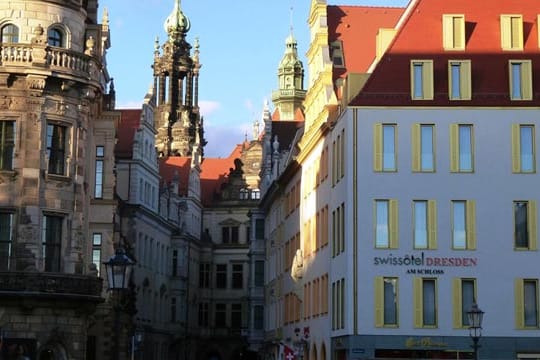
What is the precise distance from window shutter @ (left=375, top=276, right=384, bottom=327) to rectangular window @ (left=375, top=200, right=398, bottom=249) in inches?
50.5

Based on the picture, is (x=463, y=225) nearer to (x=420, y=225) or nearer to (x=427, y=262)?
(x=420, y=225)

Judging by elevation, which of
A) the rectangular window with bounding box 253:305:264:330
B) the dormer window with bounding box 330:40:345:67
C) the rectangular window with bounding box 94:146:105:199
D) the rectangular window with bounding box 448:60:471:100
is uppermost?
the dormer window with bounding box 330:40:345:67

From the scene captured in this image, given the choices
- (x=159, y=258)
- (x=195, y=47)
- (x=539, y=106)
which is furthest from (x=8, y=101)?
(x=195, y=47)

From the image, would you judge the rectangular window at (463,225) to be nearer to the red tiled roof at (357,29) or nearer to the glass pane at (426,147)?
the glass pane at (426,147)

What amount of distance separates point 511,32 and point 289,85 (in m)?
73.0

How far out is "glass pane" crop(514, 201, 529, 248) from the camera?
40125mm

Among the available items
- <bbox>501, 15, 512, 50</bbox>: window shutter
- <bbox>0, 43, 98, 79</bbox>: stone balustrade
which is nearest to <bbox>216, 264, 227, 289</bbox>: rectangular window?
<bbox>0, 43, 98, 79</bbox>: stone balustrade

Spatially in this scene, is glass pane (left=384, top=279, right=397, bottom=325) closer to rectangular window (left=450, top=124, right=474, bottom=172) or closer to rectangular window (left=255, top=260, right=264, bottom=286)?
rectangular window (left=450, top=124, right=474, bottom=172)

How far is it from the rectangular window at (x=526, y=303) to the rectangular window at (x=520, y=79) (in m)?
6.89

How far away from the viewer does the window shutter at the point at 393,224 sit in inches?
1571

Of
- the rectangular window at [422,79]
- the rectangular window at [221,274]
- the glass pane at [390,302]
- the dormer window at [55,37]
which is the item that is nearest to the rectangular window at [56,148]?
the dormer window at [55,37]

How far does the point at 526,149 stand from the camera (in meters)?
40.6

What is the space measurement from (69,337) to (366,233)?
11390mm

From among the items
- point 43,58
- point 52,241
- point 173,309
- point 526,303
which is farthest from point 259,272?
point 43,58
